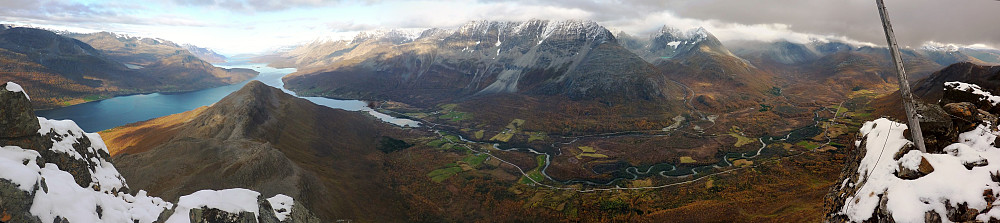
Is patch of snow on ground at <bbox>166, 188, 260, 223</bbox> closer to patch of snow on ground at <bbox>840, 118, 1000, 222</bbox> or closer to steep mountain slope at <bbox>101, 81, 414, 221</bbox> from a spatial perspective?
patch of snow on ground at <bbox>840, 118, 1000, 222</bbox>

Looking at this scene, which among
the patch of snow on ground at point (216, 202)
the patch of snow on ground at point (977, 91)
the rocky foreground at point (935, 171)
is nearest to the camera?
the rocky foreground at point (935, 171)

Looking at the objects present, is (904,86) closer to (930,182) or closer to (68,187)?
(930,182)

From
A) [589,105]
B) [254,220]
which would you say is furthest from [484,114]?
[254,220]

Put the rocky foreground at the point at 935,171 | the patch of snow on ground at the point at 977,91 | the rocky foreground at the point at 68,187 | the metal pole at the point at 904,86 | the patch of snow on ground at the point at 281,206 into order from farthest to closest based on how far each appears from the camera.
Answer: the patch of snow on ground at the point at 281,206 → the patch of snow on ground at the point at 977,91 → the metal pole at the point at 904,86 → the rocky foreground at the point at 935,171 → the rocky foreground at the point at 68,187

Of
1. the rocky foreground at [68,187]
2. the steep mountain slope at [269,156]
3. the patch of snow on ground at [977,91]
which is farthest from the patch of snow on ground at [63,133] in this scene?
the patch of snow on ground at [977,91]

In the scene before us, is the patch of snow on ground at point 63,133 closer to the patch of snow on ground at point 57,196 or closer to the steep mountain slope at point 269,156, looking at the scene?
the patch of snow on ground at point 57,196
